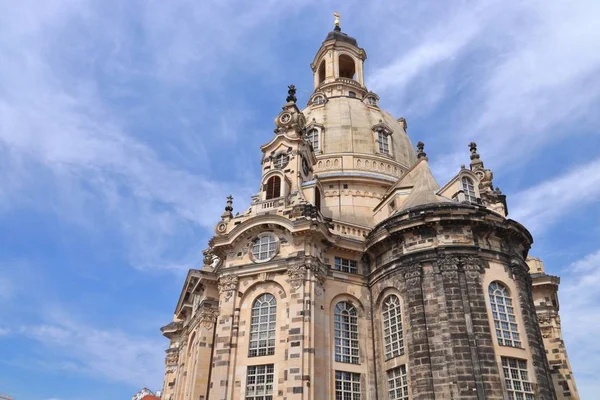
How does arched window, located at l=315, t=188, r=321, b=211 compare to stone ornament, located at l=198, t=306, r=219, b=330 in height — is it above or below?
above

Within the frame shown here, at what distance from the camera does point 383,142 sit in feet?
150

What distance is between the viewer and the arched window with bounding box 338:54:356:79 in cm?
5916

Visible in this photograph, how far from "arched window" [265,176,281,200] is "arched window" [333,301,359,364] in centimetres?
831

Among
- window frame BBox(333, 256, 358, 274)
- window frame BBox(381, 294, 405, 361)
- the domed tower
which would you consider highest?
the domed tower

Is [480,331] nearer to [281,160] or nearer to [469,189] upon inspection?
[469,189]

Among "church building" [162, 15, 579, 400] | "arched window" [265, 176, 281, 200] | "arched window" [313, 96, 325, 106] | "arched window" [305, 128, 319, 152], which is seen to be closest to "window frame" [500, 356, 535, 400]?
"church building" [162, 15, 579, 400]

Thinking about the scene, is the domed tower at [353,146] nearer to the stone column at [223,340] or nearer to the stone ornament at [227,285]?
the stone ornament at [227,285]

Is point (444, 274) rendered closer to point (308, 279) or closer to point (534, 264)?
point (308, 279)

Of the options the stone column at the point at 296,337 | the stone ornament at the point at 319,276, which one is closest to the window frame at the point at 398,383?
Result: the stone column at the point at 296,337

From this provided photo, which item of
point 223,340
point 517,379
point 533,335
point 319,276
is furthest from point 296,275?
point 533,335

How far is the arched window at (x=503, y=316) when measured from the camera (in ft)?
86.0

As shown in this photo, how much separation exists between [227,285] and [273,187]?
7365 mm

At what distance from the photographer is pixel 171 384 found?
4228cm

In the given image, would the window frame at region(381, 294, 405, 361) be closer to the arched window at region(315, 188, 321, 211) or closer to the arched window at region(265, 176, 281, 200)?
the arched window at region(315, 188, 321, 211)
